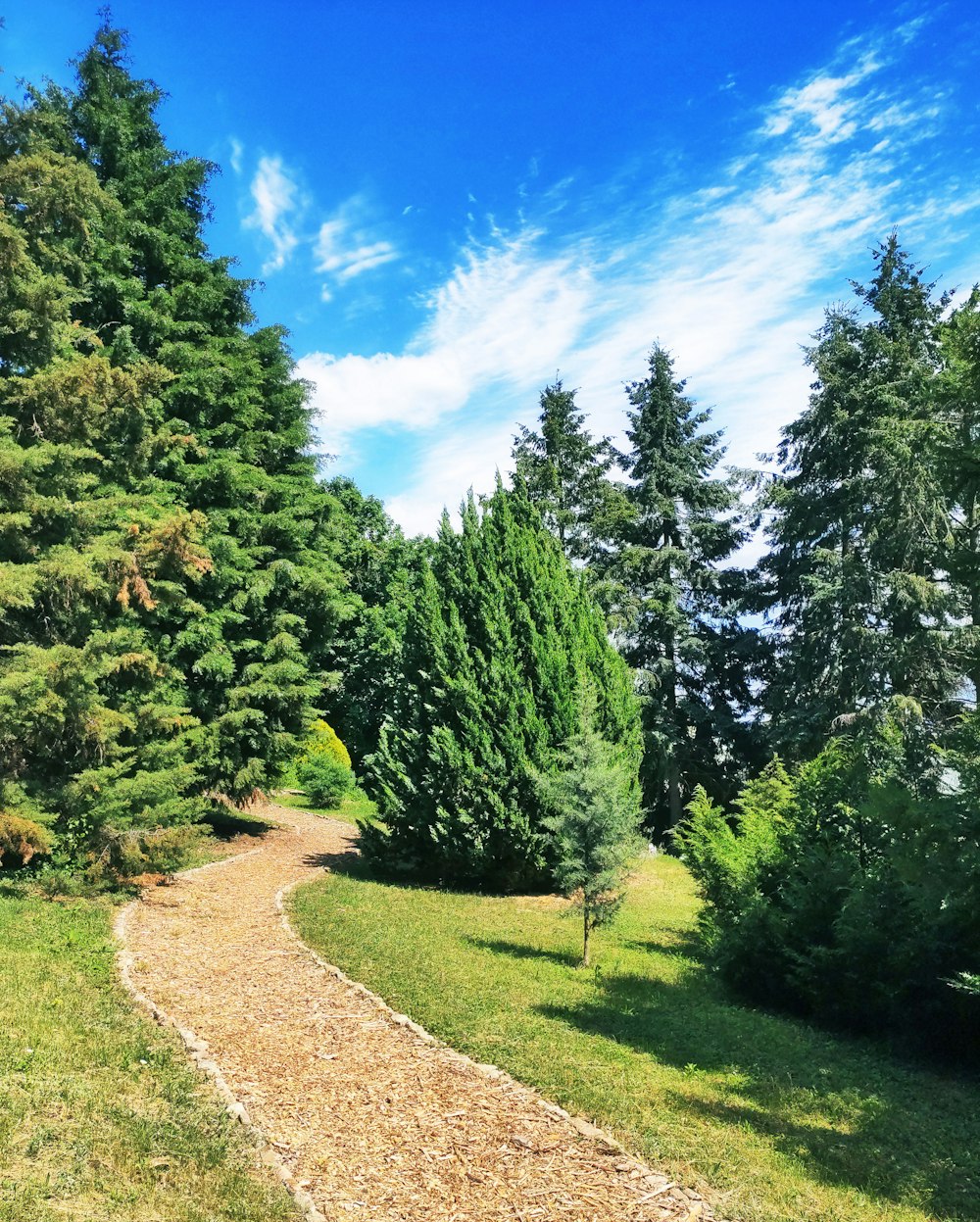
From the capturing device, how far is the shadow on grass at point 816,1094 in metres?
4.89

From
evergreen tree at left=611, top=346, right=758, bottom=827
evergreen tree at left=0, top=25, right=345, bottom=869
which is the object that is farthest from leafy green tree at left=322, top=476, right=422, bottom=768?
evergreen tree at left=611, top=346, right=758, bottom=827

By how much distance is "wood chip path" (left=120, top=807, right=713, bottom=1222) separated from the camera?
4.39 meters

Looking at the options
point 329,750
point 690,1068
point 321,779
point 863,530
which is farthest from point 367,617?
point 690,1068

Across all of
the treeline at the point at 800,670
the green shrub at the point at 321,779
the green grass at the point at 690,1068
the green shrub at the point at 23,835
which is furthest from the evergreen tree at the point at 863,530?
the green shrub at the point at 23,835

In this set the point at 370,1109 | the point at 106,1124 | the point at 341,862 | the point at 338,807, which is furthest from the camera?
the point at 338,807

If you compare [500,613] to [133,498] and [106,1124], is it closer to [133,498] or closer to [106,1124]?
[133,498]

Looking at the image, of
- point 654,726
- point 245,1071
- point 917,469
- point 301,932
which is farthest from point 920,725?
point 245,1071

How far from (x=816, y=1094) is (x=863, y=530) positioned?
63.4 ft

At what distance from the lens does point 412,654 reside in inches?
645

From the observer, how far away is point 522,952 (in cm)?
1038

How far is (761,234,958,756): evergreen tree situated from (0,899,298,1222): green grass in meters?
18.5

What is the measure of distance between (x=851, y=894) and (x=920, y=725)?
13.0 meters

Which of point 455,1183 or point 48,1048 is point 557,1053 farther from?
point 48,1048

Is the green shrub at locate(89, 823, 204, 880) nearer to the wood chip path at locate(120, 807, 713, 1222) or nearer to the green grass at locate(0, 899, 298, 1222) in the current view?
the wood chip path at locate(120, 807, 713, 1222)
